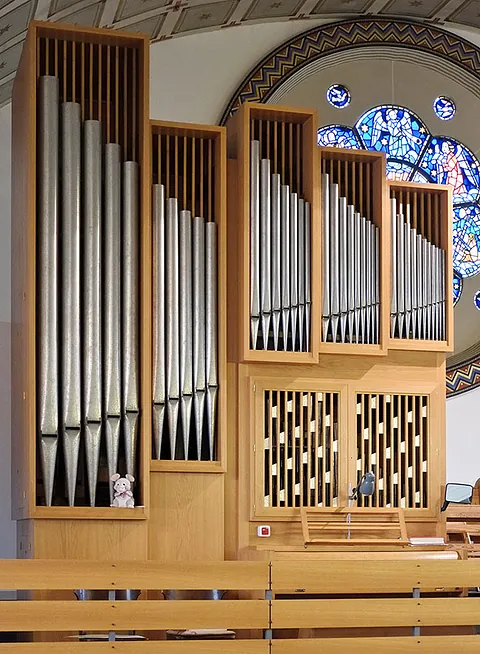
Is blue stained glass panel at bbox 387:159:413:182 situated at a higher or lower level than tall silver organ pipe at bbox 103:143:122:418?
higher

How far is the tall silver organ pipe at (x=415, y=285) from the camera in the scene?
9.48m

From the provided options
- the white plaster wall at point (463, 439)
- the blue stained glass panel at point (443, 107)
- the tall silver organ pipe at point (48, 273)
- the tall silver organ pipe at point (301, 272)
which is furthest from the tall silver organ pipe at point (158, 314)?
the blue stained glass panel at point (443, 107)

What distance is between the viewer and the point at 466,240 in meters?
12.5

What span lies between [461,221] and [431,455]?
12.5 ft

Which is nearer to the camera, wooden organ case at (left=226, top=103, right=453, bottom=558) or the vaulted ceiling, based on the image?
wooden organ case at (left=226, top=103, right=453, bottom=558)

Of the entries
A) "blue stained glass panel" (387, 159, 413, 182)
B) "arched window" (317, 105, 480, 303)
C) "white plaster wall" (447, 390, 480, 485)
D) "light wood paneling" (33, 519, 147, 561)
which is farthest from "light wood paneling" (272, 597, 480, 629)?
"blue stained glass panel" (387, 159, 413, 182)

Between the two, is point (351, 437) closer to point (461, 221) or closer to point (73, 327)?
point (73, 327)

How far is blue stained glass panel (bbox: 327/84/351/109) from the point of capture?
40.1 feet

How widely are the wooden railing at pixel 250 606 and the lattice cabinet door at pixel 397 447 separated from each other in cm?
135

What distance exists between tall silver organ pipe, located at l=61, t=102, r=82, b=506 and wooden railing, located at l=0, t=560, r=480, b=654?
76cm

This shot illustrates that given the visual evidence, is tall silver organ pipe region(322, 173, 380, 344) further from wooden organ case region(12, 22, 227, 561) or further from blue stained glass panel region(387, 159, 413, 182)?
blue stained glass panel region(387, 159, 413, 182)

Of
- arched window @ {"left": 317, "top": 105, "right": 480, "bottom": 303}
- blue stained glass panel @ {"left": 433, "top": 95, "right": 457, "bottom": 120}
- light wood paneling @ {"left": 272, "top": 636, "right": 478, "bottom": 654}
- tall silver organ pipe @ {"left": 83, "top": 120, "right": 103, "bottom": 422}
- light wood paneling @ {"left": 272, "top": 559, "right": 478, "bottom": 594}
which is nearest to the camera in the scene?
light wood paneling @ {"left": 272, "top": 636, "right": 478, "bottom": 654}

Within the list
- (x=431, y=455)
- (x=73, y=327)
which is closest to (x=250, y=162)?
(x=73, y=327)

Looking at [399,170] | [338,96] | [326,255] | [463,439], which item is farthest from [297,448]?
[338,96]
